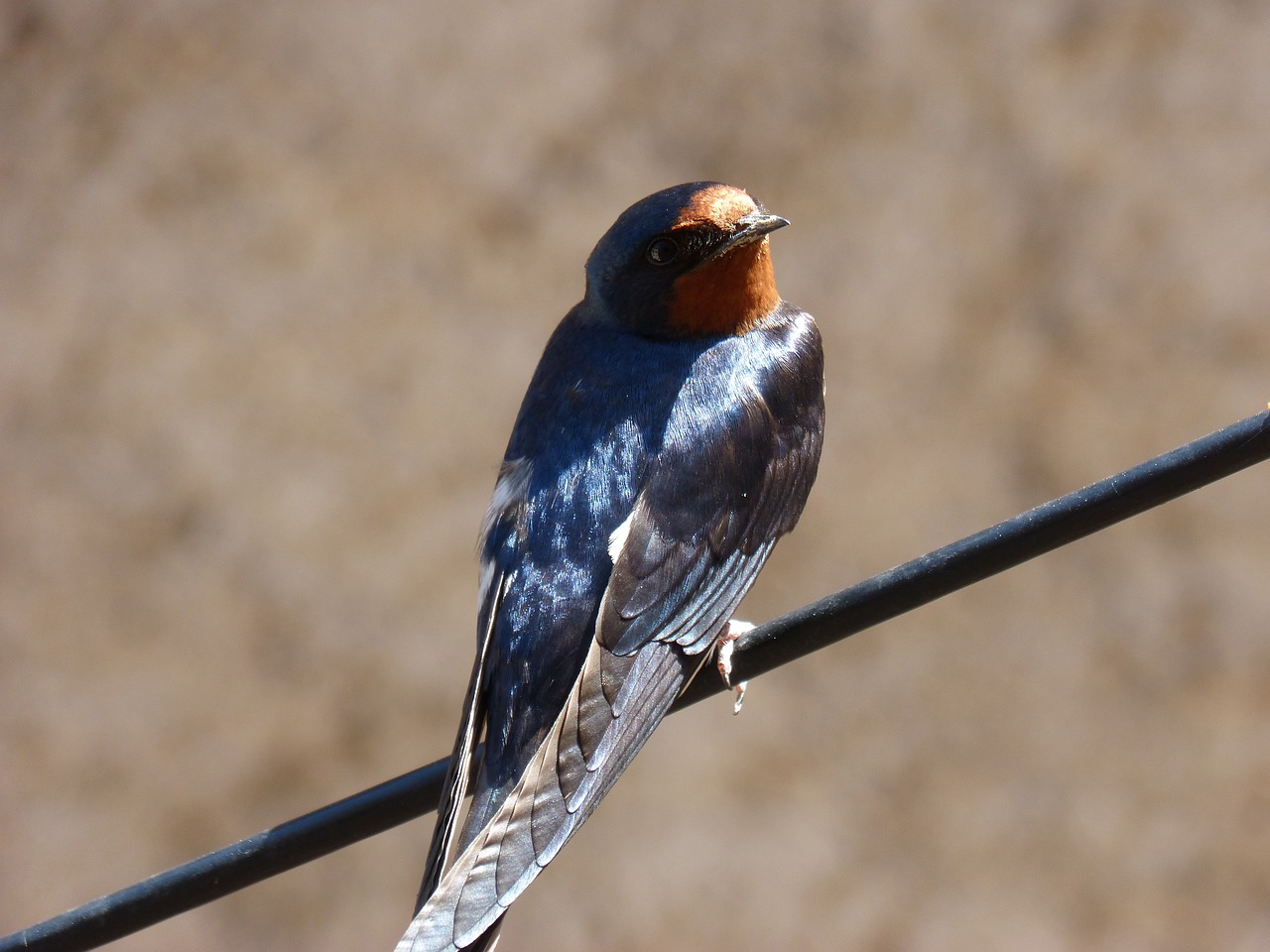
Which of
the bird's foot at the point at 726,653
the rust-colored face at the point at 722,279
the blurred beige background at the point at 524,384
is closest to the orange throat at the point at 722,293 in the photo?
the rust-colored face at the point at 722,279

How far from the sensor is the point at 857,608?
133 cm

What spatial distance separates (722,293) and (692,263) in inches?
2.6

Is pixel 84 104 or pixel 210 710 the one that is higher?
pixel 84 104

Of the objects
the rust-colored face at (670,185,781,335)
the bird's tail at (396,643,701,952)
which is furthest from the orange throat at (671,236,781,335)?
the bird's tail at (396,643,701,952)

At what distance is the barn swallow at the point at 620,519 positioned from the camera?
1604 millimetres

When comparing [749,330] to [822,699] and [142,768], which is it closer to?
[822,699]

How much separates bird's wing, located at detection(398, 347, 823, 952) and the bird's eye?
0.25 m

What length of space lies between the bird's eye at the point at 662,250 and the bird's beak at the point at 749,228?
0.21 ft

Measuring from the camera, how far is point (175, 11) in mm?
4215

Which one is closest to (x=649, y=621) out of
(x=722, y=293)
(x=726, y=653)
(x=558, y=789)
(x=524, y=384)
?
(x=726, y=653)

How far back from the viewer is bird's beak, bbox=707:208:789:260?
2068mm

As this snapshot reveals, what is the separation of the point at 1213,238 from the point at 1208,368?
0.36 metres

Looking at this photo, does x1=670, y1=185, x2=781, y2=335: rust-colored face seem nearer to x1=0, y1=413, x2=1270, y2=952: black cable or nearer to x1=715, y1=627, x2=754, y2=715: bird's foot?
x1=715, y1=627, x2=754, y2=715: bird's foot

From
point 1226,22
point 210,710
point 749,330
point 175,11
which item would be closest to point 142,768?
point 210,710
